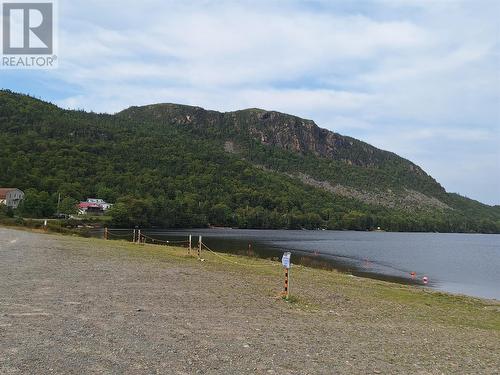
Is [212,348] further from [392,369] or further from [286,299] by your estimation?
[286,299]

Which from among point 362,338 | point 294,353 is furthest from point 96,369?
point 362,338

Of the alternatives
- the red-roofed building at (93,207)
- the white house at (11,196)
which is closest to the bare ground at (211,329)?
the white house at (11,196)

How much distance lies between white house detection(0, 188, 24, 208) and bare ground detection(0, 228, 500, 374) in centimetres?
9954

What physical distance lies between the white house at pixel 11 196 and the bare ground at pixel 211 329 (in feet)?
327

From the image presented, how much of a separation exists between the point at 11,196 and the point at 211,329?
4495 inches

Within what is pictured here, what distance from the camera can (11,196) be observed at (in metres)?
110

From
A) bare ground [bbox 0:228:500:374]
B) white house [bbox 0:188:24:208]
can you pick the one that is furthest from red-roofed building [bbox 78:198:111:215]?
bare ground [bbox 0:228:500:374]

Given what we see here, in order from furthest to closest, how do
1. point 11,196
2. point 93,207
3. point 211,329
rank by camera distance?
point 93,207, point 11,196, point 211,329

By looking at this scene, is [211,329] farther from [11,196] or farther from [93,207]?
[93,207]

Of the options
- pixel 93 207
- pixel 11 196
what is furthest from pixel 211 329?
pixel 93 207

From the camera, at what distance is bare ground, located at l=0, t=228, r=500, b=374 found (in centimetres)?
773

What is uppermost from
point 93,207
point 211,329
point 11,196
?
point 11,196

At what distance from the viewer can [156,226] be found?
430 feet

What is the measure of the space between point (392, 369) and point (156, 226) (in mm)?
125914
